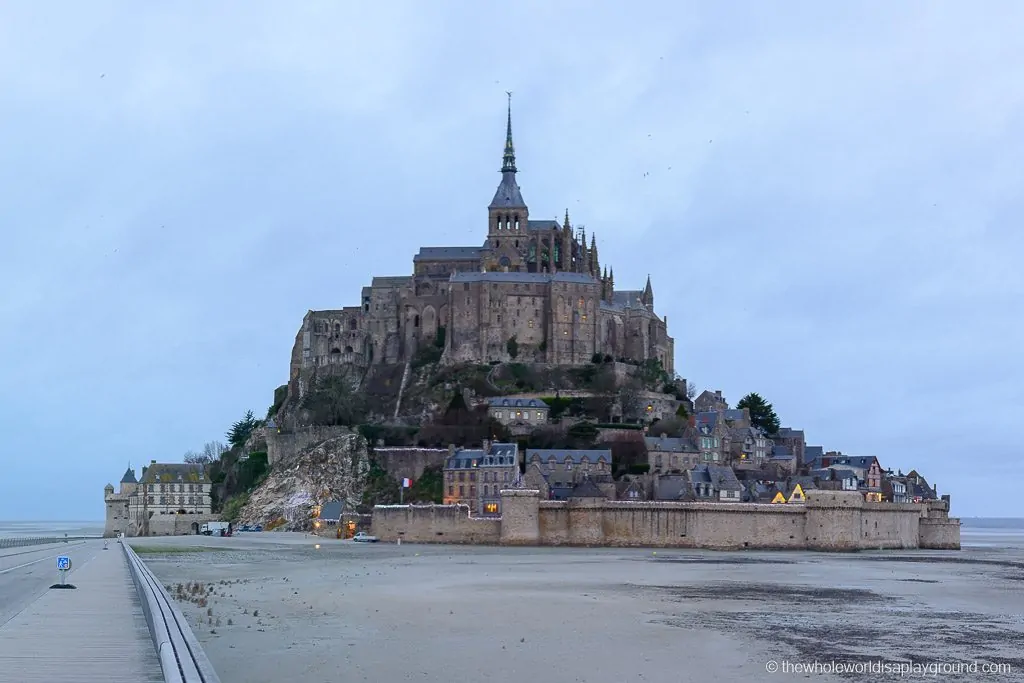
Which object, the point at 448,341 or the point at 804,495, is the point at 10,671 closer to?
the point at 804,495

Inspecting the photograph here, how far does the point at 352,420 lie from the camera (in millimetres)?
100250

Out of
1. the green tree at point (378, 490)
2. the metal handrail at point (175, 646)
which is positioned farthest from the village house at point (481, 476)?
the metal handrail at point (175, 646)

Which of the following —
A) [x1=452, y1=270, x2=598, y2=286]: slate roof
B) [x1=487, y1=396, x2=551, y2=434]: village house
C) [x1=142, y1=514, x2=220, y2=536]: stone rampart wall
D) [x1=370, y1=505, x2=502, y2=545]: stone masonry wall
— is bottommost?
[x1=142, y1=514, x2=220, y2=536]: stone rampart wall

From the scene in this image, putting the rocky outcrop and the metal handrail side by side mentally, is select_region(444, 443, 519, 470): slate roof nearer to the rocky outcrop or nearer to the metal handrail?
the rocky outcrop

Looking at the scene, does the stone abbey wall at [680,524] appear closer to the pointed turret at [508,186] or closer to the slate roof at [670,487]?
the slate roof at [670,487]

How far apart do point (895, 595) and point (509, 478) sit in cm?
4088

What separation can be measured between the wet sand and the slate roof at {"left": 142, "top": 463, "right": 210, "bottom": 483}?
43.4m

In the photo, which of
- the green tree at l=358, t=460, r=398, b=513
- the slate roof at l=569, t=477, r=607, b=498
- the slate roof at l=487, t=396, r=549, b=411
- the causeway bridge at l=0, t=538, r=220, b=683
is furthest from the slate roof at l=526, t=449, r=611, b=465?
the causeway bridge at l=0, t=538, r=220, b=683

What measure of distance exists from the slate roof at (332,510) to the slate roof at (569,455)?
13.9m

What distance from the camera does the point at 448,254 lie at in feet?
378

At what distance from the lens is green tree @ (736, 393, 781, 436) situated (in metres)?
104

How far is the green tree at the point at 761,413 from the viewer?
10406cm

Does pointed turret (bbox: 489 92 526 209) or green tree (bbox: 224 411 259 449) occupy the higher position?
pointed turret (bbox: 489 92 526 209)

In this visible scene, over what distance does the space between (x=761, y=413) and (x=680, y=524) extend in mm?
35074
